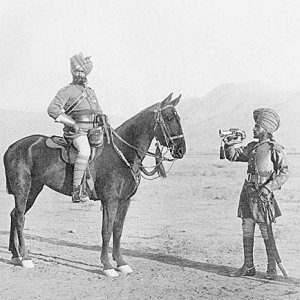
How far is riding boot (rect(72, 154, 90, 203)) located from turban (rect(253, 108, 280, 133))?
2067 mm

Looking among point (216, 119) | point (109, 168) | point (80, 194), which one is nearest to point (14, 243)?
point (80, 194)

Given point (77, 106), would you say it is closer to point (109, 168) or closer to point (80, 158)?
point (80, 158)

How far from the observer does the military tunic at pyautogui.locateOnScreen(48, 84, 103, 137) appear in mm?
6469

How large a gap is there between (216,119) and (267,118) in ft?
63.6

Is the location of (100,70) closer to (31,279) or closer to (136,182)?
(136,182)

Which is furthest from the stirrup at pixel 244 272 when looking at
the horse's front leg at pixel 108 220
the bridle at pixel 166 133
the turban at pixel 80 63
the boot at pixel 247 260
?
the turban at pixel 80 63

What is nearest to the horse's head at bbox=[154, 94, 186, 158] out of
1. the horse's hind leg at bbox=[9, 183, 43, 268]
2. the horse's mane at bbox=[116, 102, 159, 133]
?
the horse's mane at bbox=[116, 102, 159, 133]

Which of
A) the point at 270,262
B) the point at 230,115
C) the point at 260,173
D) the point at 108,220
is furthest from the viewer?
the point at 230,115

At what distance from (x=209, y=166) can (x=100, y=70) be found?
10931 millimetres

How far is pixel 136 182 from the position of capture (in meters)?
6.48

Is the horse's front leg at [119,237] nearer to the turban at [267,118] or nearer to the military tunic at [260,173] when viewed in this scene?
the military tunic at [260,173]

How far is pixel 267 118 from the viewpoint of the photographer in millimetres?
6027

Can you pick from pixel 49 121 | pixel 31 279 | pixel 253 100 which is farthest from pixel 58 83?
pixel 49 121

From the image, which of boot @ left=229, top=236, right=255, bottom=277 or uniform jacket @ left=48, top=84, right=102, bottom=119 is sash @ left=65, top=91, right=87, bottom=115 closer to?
uniform jacket @ left=48, top=84, right=102, bottom=119
